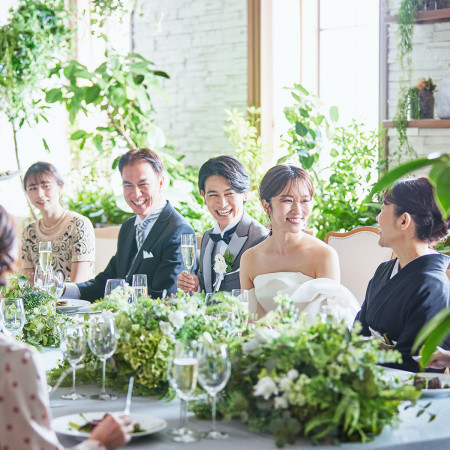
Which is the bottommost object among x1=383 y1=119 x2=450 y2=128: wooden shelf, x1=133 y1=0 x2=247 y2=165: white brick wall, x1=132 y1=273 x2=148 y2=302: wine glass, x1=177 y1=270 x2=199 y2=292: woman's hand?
x1=177 y1=270 x2=199 y2=292: woman's hand

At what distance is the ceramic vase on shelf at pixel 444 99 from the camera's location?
477cm

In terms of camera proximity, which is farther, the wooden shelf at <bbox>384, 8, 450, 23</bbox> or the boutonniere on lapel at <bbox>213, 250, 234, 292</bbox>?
the wooden shelf at <bbox>384, 8, 450, 23</bbox>

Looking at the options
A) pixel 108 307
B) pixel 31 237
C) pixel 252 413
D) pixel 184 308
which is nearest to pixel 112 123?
pixel 31 237

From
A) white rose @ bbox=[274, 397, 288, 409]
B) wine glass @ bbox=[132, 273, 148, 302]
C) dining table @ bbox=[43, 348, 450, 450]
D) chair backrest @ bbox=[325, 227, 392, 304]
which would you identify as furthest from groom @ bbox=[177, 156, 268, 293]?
white rose @ bbox=[274, 397, 288, 409]

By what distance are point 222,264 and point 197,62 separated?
144 inches

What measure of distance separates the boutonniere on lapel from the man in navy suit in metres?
0.27

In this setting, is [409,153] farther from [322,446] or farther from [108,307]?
[322,446]

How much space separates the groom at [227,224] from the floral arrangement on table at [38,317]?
0.84m

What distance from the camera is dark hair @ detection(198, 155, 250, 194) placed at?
3465 millimetres

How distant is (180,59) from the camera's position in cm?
687

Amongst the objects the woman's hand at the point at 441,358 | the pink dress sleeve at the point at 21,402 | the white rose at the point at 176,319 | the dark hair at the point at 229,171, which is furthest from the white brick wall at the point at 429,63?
the pink dress sleeve at the point at 21,402

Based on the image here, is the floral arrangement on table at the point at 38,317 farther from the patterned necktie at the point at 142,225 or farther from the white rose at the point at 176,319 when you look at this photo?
the patterned necktie at the point at 142,225

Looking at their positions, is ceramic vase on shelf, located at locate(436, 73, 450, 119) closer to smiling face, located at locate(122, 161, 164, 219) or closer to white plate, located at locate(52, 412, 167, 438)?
smiling face, located at locate(122, 161, 164, 219)

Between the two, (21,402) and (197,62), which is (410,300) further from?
(197,62)
